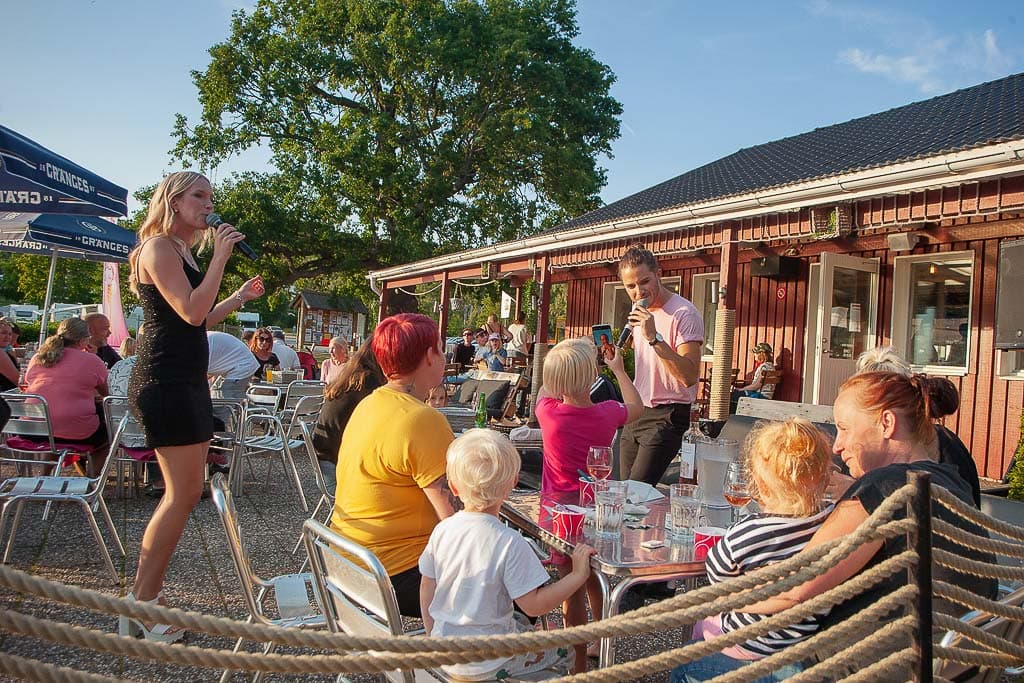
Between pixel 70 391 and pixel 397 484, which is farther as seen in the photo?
pixel 70 391

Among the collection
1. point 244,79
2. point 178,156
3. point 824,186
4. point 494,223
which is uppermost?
point 244,79

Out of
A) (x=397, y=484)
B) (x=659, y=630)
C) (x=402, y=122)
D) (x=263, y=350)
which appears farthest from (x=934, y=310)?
(x=402, y=122)

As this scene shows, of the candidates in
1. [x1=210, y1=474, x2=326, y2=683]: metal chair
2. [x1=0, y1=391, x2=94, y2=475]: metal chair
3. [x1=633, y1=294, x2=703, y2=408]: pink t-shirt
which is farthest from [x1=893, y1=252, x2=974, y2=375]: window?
[x1=0, y1=391, x2=94, y2=475]: metal chair

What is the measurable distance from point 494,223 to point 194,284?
21.9m

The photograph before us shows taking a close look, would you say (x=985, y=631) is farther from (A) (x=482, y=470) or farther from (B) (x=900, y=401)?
(A) (x=482, y=470)

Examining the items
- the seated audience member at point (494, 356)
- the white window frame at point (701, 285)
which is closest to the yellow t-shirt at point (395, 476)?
the white window frame at point (701, 285)

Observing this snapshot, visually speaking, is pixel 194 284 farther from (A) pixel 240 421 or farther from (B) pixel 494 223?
(B) pixel 494 223

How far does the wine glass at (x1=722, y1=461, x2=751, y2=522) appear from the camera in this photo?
2.38 m

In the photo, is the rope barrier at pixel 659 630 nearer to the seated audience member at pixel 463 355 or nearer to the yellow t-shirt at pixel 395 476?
the yellow t-shirt at pixel 395 476

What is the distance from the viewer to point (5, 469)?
5973 mm

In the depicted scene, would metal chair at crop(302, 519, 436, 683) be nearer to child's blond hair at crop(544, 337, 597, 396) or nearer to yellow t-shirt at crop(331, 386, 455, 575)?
yellow t-shirt at crop(331, 386, 455, 575)

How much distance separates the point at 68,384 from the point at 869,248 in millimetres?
8514

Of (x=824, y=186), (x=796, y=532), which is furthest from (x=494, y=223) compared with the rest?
(x=796, y=532)

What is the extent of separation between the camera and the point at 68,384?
16.2ft
